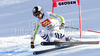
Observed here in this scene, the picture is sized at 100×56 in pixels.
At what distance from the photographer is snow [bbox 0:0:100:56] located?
5300mm

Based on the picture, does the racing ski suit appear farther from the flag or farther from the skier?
the flag

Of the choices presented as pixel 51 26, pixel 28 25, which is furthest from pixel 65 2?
pixel 28 25

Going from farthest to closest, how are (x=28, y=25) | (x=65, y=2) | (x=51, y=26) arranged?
(x=28, y=25) → (x=65, y=2) → (x=51, y=26)

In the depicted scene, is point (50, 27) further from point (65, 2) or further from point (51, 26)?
point (65, 2)

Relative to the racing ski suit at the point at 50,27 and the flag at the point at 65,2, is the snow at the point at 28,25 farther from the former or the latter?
the flag at the point at 65,2

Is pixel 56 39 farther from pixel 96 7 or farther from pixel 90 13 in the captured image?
pixel 96 7

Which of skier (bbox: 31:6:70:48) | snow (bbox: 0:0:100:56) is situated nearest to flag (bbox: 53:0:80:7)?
snow (bbox: 0:0:100:56)

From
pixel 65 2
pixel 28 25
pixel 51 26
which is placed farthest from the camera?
pixel 28 25

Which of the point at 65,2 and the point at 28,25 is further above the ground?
the point at 65,2

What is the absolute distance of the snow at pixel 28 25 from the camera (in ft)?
17.4

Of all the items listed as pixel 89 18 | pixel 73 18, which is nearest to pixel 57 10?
pixel 73 18

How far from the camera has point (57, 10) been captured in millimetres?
14383

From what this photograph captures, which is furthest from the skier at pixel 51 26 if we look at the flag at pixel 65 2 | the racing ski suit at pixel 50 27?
the flag at pixel 65 2

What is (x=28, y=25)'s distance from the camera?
1149 cm
